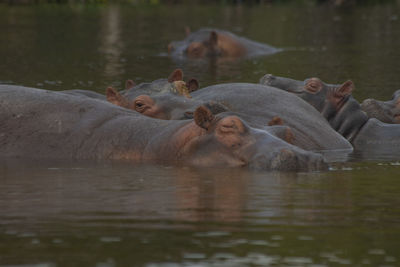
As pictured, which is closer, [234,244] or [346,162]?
[234,244]

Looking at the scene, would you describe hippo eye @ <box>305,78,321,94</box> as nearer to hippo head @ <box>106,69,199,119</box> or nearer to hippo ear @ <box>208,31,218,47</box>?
hippo head @ <box>106,69,199,119</box>

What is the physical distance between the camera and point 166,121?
9.27 meters

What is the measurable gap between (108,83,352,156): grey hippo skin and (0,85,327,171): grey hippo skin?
744 millimetres

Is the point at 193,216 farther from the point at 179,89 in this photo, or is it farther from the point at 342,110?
the point at 342,110

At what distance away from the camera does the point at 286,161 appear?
823 centimetres

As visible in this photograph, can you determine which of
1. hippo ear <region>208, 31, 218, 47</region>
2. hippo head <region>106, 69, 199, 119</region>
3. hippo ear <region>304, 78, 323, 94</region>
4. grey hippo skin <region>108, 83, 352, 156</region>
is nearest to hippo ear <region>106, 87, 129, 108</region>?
hippo head <region>106, 69, 199, 119</region>

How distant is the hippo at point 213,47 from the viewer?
24406 mm

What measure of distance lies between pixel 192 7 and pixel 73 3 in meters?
6.19

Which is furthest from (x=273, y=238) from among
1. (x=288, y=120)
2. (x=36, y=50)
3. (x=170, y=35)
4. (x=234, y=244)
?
(x=170, y=35)

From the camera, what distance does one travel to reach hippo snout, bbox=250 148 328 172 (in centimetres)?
823

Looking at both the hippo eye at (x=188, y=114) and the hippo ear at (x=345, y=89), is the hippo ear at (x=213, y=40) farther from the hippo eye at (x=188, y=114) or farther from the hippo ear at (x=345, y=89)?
the hippo eye at (x=188, y=114)

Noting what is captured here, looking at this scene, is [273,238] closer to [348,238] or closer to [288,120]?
[348,238]

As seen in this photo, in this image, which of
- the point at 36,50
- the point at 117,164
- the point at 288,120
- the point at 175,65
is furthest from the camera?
the point at 36,50

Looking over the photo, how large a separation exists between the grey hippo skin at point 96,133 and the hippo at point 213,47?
1492 centimetres
